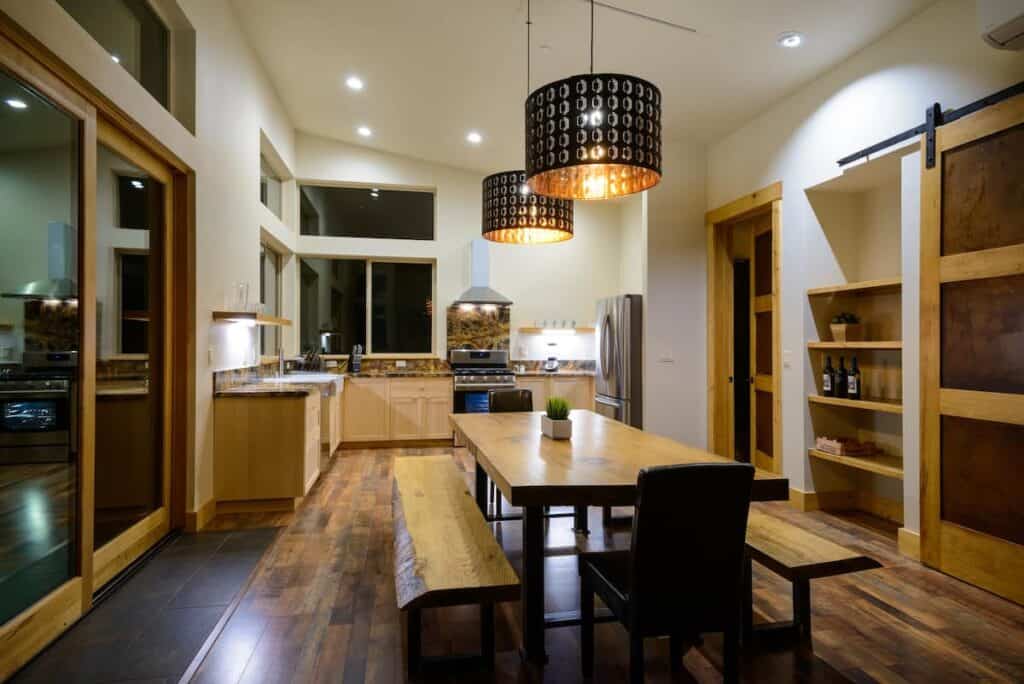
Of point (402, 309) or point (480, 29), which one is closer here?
point (480, 29)

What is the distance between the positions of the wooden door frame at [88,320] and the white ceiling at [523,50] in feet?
5.82

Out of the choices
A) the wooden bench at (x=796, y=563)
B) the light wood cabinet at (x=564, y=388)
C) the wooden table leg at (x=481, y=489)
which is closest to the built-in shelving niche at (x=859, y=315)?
the wooden bench at (x=796, y=563)

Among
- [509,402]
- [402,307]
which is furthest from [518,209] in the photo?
[402,307]

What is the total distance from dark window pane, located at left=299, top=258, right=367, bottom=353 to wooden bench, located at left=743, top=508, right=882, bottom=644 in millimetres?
5753

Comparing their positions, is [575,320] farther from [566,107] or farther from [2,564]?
[2,564]

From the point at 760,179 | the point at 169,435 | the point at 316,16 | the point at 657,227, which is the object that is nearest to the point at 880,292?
the point at 760,179

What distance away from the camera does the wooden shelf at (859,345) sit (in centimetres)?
359

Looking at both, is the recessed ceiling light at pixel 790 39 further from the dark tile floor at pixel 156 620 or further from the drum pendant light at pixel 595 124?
the dark tile floor at pixel 156 620

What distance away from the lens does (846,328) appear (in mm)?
4082

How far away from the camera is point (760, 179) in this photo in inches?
187

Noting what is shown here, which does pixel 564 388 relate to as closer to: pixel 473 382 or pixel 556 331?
pixel 556 331

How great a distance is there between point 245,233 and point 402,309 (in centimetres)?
286

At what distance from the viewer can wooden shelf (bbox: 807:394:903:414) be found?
358 cm

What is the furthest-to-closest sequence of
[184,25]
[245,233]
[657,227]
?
[657,227]
[245,233]
[184,25]
